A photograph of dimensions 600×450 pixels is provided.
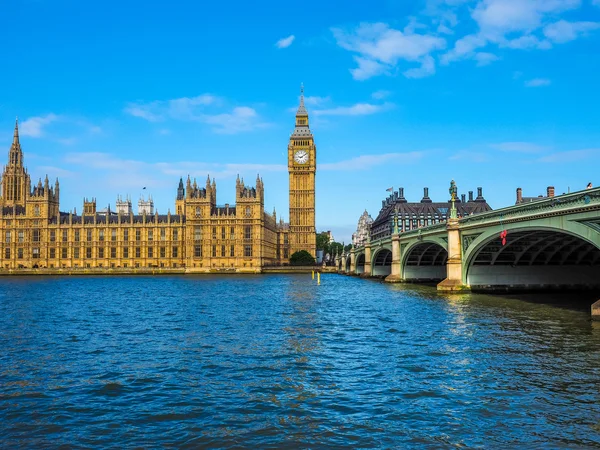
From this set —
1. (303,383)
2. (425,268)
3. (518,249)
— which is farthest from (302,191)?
(303,383)

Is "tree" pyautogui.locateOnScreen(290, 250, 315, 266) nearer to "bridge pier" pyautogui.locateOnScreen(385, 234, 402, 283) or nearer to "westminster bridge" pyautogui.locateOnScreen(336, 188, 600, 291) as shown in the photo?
"bridge pier" pyautogui.locateOnScreen(385, 234, 402, 283)

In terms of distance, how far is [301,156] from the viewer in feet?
553

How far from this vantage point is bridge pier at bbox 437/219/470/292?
49938 mm

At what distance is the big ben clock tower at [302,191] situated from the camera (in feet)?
536

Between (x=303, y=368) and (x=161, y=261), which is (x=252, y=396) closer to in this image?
(x=303, y=368)

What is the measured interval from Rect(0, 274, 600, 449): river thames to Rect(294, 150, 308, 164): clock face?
137 metres

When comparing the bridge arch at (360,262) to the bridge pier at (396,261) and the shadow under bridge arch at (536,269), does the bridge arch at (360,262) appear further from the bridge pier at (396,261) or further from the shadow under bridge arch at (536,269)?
the shadow under bridge arch at (536,269)

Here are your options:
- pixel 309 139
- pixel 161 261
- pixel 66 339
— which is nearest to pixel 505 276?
pixel 66 339

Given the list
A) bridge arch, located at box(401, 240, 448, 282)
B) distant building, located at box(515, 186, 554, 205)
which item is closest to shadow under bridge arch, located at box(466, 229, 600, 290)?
bridge arch, located at box(401, 240, 448, 282)

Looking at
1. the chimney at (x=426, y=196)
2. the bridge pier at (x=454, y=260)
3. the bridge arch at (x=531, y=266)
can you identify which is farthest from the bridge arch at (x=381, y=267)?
the chimney at (x=426, y=196)

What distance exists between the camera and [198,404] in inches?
592

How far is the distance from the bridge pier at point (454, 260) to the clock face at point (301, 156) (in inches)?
4703

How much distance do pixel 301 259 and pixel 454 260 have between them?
103510 mm

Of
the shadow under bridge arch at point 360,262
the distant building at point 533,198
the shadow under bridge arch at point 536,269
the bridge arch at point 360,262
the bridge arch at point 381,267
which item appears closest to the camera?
the shadow under bridge arch at point 536,269
